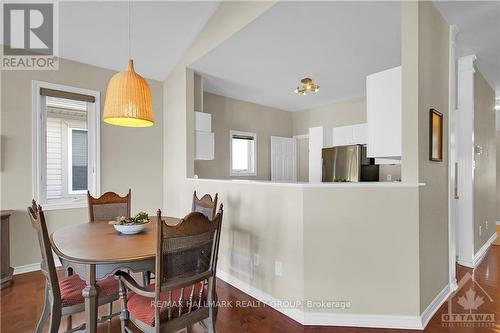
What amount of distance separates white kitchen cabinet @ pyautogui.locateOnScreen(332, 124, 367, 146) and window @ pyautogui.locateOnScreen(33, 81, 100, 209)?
13.9 feet

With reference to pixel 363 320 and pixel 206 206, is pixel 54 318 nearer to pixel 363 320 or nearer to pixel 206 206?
pixel 206 206

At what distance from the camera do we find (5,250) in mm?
2939

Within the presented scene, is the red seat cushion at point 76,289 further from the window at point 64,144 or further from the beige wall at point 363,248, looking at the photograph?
the window at point 64,144

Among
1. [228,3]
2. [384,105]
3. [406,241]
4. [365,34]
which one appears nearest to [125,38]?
[228,3]

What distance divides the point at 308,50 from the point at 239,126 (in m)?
2.47

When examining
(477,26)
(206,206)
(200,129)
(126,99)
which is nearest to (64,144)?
(200,129)

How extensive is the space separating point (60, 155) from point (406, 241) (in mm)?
4178

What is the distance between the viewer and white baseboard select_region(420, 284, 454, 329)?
2187 mm

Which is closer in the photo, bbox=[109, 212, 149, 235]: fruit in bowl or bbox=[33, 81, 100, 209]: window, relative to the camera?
bbox=[109, 212, 149, 235]: fruit in bowl

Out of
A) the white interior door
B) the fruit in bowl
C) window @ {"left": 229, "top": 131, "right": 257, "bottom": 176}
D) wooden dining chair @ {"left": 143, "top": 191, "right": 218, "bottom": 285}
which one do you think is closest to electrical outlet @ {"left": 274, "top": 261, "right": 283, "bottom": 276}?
wooden dining chair @ {"left": 143, "top": 191, "right": 218, "bottom": 285}

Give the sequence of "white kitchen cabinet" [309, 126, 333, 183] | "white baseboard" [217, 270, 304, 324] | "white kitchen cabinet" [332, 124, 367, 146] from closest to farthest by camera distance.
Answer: "white baseboard" [217, 270, 304, 324], "white kitchen cabinet" [332, 124, 367, 146], "white kitchen cabinet" [309, 126, 333, 183]

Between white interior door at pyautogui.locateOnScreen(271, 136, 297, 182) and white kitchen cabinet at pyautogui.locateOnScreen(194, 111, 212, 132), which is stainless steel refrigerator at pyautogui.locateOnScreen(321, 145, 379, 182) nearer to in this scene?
white interior door at pyautogui.locateOnScreen(271, 136, 297, 182)

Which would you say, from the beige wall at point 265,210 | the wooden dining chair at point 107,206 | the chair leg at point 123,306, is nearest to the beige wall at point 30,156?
the beige wall at point 265,210

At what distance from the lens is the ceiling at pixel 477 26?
2.50 metres
